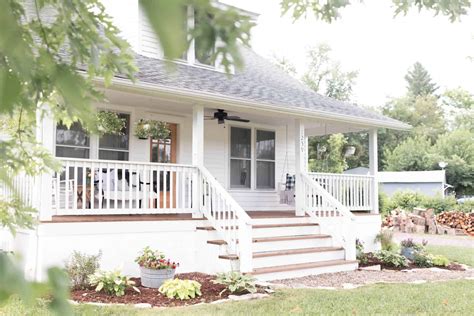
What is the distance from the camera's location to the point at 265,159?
42.0ft

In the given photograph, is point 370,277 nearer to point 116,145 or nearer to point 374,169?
point 374,169

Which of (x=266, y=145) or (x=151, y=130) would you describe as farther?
(x=266, y=145)

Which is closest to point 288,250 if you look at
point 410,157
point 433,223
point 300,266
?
point 300,266

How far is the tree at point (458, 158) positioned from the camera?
119 feet

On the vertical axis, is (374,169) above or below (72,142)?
below

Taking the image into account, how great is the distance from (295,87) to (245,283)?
8157 millimetres

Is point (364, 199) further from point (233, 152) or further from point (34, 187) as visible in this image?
point (34, 187)

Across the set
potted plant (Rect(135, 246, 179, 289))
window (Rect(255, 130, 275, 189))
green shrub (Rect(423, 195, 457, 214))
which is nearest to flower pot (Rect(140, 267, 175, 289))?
potted plant (Rect(135, 246, 179, 289))

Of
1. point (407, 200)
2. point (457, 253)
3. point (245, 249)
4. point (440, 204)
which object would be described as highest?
point (407, 200)

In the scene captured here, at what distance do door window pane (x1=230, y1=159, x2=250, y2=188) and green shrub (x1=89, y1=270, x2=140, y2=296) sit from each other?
5.65 meters

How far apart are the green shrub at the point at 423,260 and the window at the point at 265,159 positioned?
13.5 feet

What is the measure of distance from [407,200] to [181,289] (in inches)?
737

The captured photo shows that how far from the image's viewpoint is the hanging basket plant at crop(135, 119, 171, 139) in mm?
10234

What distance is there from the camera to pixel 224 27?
71 cm
